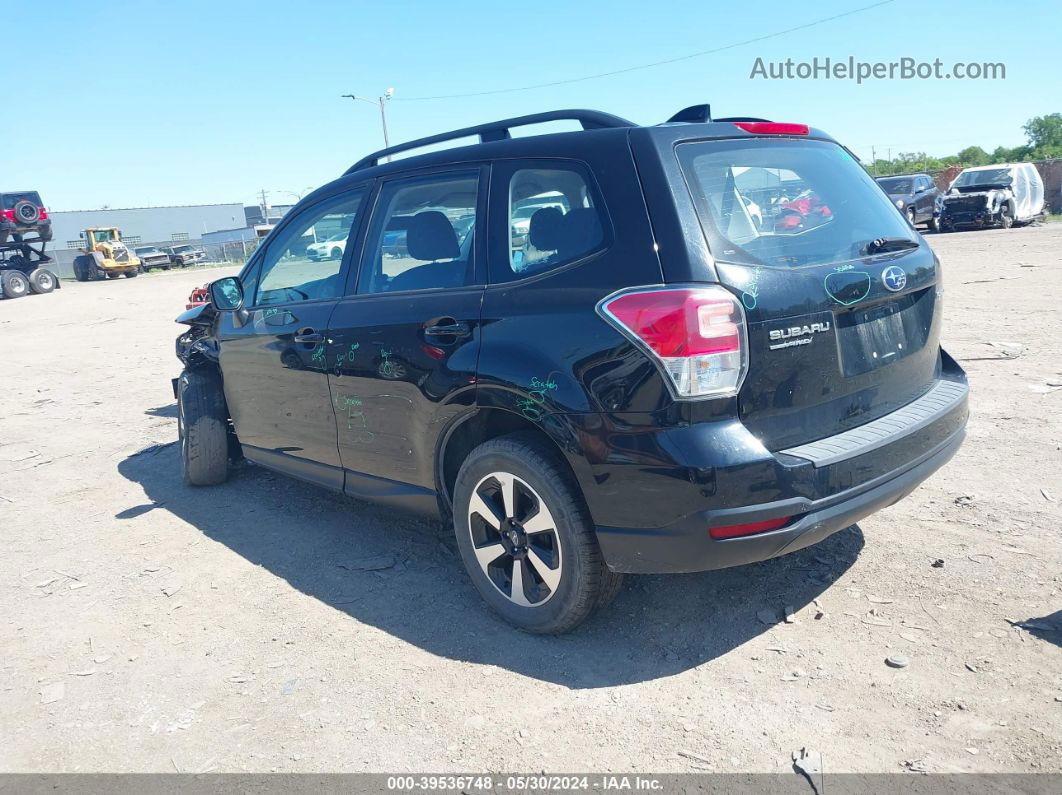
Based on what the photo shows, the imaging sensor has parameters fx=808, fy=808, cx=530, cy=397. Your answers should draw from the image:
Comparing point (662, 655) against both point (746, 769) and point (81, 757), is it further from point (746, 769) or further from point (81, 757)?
point (81, 757)

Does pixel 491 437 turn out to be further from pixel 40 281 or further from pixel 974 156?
pixel 974 156

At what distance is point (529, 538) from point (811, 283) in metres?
1.44

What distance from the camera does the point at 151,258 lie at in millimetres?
46406

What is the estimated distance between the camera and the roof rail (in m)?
3.34

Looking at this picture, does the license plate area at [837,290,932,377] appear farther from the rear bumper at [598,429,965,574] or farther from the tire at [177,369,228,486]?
the tire at [177,369,228,486]

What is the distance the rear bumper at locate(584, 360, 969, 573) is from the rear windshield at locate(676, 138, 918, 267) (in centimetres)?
68

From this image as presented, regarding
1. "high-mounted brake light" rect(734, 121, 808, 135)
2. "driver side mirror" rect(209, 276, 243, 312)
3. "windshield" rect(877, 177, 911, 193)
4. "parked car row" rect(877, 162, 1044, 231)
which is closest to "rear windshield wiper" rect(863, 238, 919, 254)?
"high-mounted brake light" rect(734, 121, 808, 135)

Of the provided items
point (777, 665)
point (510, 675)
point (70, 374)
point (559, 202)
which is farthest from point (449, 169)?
point (70, 374)

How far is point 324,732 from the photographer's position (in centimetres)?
285

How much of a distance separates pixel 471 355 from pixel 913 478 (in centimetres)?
179

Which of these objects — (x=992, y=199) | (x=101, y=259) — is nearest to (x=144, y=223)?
(x=101, y=259)

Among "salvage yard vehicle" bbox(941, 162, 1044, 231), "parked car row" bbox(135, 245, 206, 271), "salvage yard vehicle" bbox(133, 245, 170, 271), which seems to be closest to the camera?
"salvage yard vehicle" bbox(941, 162, 1044, 231)

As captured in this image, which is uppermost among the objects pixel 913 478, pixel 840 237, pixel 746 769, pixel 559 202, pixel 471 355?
pixel 559 202

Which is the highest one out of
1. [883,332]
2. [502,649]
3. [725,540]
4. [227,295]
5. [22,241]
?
[22,241]
